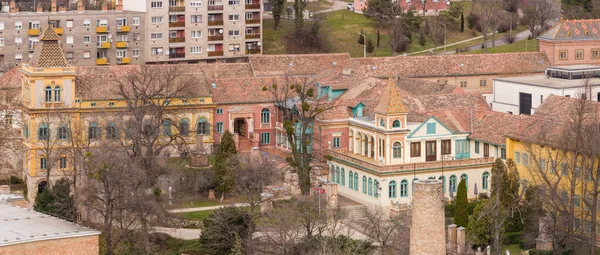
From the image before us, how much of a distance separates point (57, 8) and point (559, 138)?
57.9 m

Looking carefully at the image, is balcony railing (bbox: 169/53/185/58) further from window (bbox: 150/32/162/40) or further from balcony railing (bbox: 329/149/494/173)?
balcony railing (bbox: 329/149/494/173)

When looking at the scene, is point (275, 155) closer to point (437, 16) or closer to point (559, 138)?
point (559, 138)

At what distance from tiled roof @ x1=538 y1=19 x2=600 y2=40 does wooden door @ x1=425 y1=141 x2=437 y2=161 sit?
2709 centimetres

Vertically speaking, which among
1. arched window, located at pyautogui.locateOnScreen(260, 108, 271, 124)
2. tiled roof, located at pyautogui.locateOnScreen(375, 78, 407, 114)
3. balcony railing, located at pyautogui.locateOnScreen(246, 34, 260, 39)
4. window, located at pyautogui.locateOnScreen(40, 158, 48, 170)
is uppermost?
balcony railing, located at pyautogui.locateOnScreen(246, 34, 260, 39)

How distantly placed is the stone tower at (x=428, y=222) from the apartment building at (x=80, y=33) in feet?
182

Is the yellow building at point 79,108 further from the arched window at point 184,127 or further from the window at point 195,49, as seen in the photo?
the window at point 195,49

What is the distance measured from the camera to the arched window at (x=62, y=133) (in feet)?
327

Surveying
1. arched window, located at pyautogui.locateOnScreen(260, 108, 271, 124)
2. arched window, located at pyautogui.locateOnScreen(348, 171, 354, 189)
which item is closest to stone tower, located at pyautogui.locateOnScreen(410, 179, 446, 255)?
arched window, located at pyautogui.locateOnScreen(348, 171, 354, 189)

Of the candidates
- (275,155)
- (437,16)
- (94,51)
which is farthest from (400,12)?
(275,155)

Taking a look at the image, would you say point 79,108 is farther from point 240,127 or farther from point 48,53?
point 240,127

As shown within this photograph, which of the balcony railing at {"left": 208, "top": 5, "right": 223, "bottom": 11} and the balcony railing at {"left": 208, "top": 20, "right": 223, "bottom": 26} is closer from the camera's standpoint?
the balcony railing at {"left": 208, "top": 5, "right": 223, "bottom": 11}

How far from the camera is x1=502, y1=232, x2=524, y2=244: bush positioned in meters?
86.2

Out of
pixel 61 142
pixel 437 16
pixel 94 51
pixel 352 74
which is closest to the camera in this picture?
pixel 61 142

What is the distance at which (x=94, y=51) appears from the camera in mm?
123938
